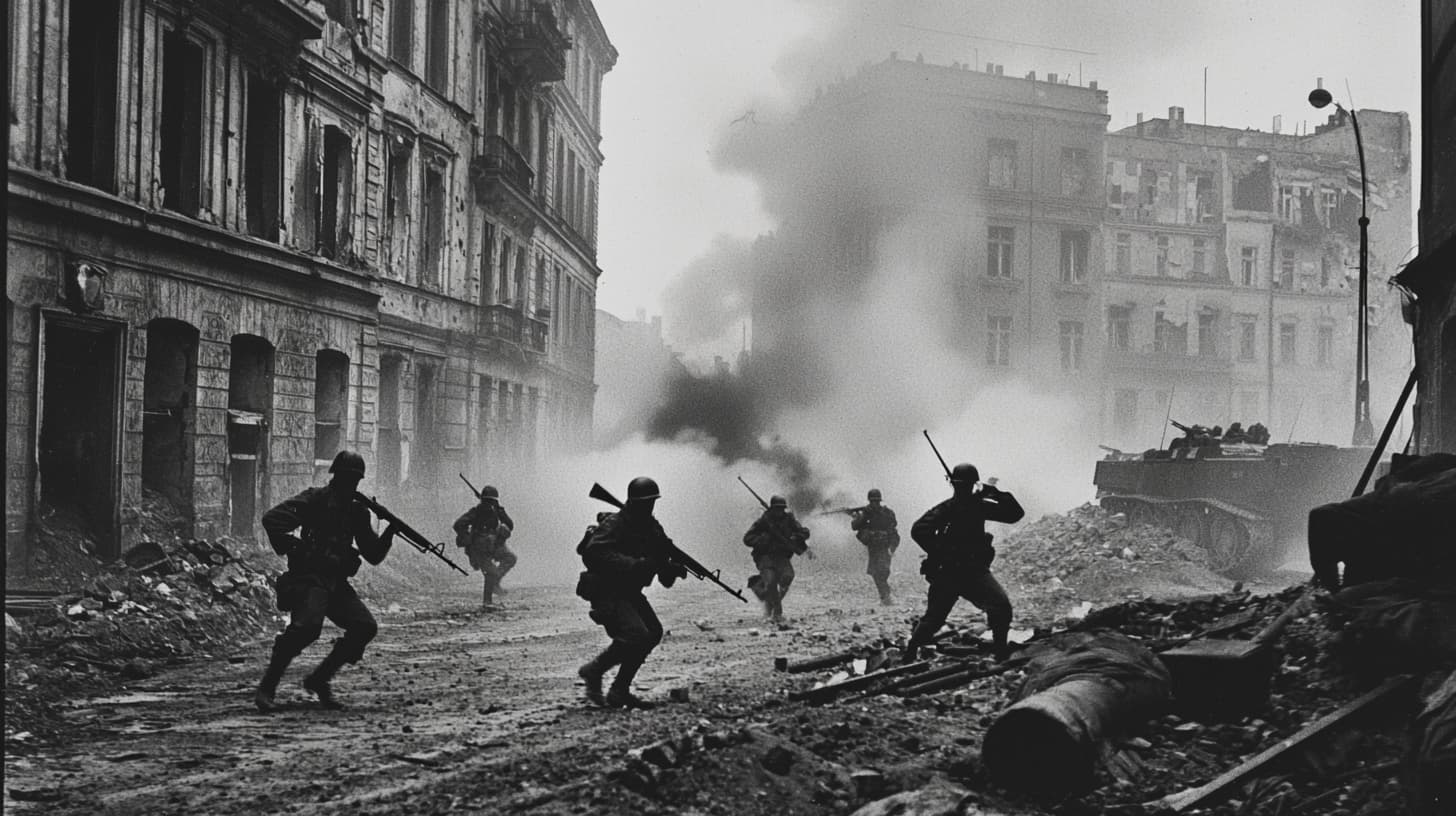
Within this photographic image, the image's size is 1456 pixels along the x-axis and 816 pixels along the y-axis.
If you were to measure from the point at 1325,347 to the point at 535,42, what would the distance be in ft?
120

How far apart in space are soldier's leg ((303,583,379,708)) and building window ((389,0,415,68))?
15.6 metres

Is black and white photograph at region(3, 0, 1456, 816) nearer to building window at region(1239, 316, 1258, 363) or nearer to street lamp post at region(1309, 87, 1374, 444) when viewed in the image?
street lamp post at region(1309, 87, 1374, 444)

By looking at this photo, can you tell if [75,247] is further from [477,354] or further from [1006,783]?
[477,354]

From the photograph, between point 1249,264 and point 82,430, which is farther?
point 1249,264

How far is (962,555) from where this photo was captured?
421 inches

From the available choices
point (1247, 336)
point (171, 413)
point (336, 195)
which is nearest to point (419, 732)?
point (171, 413)

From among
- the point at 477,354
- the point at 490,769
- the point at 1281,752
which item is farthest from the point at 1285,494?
the point at 490,769

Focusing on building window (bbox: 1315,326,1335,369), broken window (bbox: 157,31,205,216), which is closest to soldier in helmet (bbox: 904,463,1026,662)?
broken window (bbox: 157,31,205,216)

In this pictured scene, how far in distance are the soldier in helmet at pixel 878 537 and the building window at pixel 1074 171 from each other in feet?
93.9

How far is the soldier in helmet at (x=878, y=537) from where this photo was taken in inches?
703

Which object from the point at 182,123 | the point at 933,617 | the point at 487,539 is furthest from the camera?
the point at 487,539

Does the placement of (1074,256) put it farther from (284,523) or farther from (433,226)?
(284,523)

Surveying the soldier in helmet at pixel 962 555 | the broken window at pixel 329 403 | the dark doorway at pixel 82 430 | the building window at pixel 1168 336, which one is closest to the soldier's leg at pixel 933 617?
the soldier in helmet at pixel 962 555

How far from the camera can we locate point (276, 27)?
17172 mm
